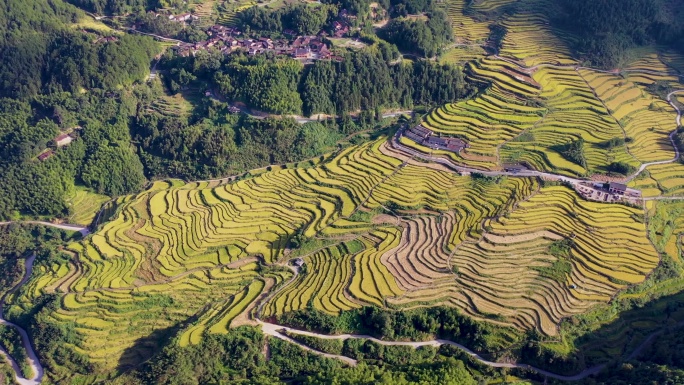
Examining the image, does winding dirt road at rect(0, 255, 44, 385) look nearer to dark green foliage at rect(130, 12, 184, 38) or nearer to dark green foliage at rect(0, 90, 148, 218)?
dark green foliage at rect(0, 90, 148, 218)

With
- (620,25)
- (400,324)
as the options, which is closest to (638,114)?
(620,25)

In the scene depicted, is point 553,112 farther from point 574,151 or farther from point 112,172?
point 112,172

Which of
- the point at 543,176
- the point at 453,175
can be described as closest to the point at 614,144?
the point at 543,176

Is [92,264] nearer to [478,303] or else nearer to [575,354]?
[478,303]

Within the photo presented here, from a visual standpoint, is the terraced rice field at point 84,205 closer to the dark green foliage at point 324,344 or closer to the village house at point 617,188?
the dark green foliage at point 324,344

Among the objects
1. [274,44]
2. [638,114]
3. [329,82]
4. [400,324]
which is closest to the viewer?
[400,324]
